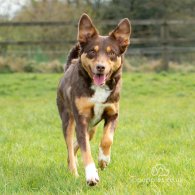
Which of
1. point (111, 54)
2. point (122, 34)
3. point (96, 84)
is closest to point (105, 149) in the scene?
point (96, 84)

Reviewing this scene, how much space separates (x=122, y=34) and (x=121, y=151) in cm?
190

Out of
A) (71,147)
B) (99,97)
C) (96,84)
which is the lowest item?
(71,147)

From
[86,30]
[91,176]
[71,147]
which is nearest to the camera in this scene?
[91,176]

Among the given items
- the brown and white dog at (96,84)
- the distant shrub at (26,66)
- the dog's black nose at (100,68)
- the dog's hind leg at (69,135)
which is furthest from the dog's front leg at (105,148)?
the distant shrub at (26,66)

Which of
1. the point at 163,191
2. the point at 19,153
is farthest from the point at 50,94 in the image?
the point at 163,191

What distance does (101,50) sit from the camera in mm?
5527

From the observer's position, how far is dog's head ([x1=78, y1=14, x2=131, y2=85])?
5.40m

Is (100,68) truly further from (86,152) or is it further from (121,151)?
(121,151)

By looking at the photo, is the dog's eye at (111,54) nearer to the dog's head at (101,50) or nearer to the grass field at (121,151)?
the dog's head at (101,50)

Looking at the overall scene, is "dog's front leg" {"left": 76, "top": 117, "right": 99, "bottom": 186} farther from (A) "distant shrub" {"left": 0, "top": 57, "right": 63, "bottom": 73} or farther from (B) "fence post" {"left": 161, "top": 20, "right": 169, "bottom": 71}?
(B) "fence post" {"left": 161, "top": 20, "right": 169, "bottom": 71}

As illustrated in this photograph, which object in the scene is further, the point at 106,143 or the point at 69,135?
the point at 69,135

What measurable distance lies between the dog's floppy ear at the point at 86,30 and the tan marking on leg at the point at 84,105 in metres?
0.65

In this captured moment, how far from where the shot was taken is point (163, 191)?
182 inches

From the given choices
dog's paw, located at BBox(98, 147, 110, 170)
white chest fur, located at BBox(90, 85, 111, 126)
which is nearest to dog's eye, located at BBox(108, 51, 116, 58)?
white chest fur, located at BBox(90, 85, 111, 126)
